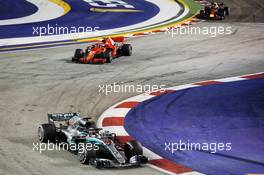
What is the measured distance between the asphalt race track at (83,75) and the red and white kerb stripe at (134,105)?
25 centimetres

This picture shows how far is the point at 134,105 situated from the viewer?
14.6 m

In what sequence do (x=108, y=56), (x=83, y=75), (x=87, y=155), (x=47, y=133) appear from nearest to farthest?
(x=87, y=155), (x=47, y=133), (x=83, y=75), (x=108, y=56)

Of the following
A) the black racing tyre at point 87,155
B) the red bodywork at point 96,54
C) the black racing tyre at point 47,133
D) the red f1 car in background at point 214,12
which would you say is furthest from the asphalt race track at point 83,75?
the red f1 car in background at point 214,12

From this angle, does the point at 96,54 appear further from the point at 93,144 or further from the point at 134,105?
the point at 93,144

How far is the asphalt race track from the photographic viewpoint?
35.8ft

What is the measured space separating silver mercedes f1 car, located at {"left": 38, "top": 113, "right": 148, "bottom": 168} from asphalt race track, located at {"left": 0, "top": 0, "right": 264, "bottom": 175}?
5.7 inches

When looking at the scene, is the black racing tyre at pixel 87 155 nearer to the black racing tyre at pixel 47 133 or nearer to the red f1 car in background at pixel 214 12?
the black racing tyre at pixel 47 133

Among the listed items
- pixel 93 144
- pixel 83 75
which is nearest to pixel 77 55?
pixel 83 75

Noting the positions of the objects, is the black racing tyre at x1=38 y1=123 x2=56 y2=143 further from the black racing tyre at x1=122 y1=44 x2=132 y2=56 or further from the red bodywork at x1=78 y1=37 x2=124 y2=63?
the black racing tyre at x1=122 y1=44 x2=132 y2=56

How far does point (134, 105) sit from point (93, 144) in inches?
155

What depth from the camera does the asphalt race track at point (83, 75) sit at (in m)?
10.9

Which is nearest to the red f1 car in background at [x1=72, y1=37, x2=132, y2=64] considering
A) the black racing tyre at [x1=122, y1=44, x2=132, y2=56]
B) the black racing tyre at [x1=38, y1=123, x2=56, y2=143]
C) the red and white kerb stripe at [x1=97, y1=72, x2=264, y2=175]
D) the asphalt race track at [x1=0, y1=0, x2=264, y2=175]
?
the asphalt race track at [x1=0, y1=0, x2=264, y2=175]

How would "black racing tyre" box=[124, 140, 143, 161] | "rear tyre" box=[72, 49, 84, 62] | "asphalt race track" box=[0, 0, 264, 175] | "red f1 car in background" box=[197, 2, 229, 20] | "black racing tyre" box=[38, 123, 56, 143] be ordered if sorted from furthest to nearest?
"red f1 car in background" box=[197, 2, 229, 20]
"rear tyre" box=[72, 49, 84, 62]
"black racing tyre" box=[38, 123, 56, 143]
"asphalt race track" box=[0, 0, 264, 175]
"black racing tyre" box=[124, 140, 143, 161]

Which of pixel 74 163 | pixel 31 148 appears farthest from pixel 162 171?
pixel 31 148
